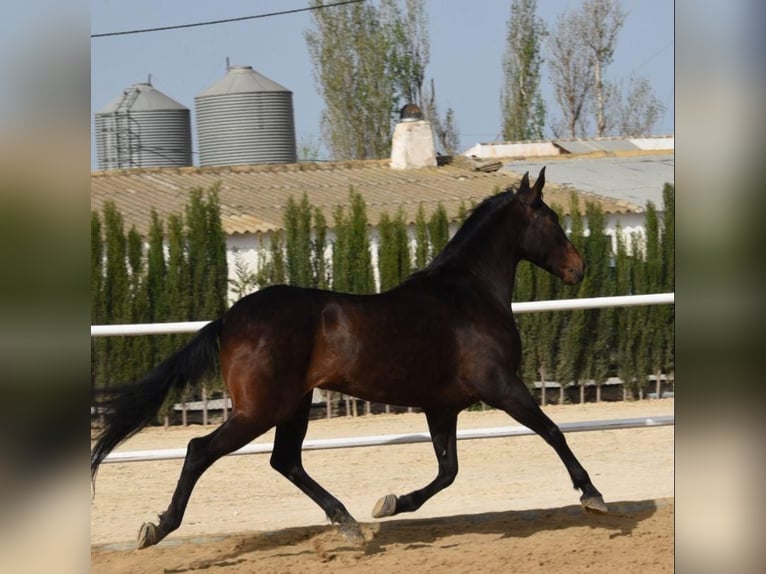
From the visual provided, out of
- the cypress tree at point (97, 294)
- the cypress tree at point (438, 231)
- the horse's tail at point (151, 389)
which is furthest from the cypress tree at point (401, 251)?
the horse's tail at point (151, 389)

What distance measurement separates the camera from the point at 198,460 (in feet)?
15.6

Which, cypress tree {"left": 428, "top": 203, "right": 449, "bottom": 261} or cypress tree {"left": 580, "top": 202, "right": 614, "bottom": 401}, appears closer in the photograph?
cypress tree {"left": 428, "top": 203, "right": 449, "bottom": 261}

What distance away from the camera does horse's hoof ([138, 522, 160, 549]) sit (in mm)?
4746

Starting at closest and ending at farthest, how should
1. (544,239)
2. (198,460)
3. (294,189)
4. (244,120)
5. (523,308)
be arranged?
1. (198,460)
2. (544,239)
3. (523,308)
4. (294,189)
5. (244,120)

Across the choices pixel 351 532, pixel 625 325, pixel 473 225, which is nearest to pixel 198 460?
pixel 351 532

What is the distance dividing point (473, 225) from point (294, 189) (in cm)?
1452

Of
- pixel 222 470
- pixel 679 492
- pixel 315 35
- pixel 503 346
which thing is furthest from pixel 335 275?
pixel 315 35

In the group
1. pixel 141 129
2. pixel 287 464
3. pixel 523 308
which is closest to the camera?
pixel 287 464

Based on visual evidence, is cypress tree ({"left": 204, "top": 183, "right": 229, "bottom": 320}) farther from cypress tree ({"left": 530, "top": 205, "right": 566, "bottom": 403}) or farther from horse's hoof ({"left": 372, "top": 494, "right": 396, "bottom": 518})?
horse's hoof ({"left": 372, "top": 494, "right": 396, "bottom": 518})

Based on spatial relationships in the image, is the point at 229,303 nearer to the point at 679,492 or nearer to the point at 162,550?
the point at 162,550

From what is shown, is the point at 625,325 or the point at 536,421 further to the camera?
the point at 625,325

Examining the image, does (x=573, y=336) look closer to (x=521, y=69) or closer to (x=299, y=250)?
(x=299, y=250)

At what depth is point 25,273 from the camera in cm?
146

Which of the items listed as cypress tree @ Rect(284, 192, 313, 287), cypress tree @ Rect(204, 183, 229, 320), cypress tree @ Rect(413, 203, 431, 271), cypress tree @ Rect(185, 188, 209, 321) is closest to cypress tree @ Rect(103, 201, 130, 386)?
cypress tree @ Rect(185, 188, 209, 321)
